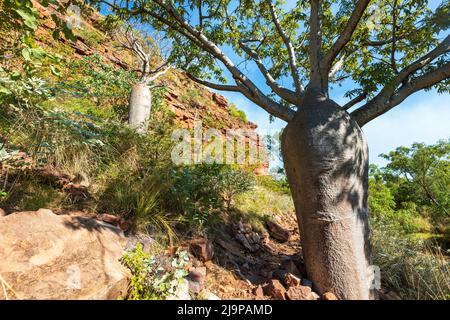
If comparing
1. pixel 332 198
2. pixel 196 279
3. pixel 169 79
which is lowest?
pixel 196 279

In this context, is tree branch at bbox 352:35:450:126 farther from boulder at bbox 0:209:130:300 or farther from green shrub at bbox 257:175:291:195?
green shrub at bbox 257:175:291:195

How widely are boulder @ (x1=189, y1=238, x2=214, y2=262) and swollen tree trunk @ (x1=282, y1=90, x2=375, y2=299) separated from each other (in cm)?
95

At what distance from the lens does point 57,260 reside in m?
1.46

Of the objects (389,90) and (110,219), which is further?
(389,90)

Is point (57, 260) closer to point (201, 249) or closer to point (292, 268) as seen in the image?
point (201, 249)

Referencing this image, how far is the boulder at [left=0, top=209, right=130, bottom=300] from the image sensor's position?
129 cm

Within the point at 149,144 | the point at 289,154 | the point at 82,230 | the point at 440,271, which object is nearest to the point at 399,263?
the point at 440,271

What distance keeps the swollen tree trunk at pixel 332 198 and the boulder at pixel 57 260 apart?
5.28 feet

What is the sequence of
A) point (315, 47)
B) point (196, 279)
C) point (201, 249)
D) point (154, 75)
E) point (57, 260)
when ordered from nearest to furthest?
point (57, 260) → point (196, 279) → point (201, 249) → point (315, 47) → point (154, 75)

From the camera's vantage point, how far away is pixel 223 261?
2.53 metres

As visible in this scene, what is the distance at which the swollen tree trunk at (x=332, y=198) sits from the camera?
205cm

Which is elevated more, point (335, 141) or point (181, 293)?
point (335, 141)

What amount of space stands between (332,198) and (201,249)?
134 cm

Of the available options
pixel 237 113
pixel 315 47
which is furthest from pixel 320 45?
pixel 237 113
